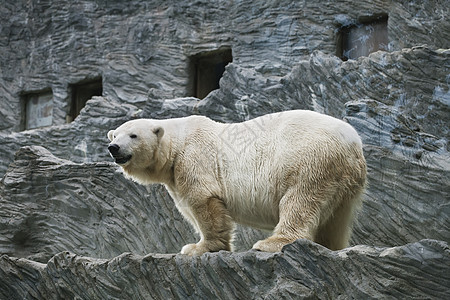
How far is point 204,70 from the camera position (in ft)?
52.3

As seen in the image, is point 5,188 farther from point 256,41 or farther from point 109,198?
point 256,41

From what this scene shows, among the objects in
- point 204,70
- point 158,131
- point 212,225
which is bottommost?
point 204,70

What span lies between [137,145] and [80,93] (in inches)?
432

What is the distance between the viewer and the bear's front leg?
629 centimetres

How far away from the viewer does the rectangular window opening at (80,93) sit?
16902 millimetres

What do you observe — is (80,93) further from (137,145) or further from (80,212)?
(137,145)

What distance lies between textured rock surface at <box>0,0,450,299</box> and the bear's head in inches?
34.7

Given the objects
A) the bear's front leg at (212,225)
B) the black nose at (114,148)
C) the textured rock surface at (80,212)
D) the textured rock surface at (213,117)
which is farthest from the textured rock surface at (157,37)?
the bear's front leg at (212,225)

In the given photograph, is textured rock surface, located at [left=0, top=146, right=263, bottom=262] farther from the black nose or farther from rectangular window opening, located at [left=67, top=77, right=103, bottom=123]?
rectangular window opening, located at [left=67, top=77, right=103, bottom=123]

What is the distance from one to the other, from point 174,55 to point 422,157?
8.66 m

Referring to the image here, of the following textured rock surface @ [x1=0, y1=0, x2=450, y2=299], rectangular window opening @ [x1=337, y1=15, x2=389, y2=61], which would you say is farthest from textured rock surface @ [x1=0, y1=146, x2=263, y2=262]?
rectangular window opening @ [x1=337, y1=15, x2=389, y2=61]

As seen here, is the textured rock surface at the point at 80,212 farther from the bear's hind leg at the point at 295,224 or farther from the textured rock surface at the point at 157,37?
the bear's hind leg at the point at 295,224

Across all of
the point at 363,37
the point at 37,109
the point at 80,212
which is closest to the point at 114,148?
the point at 80,212

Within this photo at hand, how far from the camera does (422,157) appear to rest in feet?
25.8
